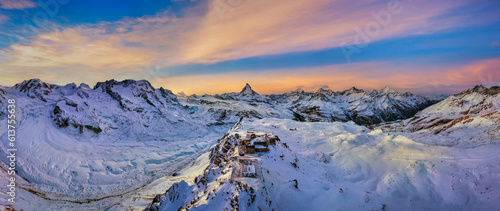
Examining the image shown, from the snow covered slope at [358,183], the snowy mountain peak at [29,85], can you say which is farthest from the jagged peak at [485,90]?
the snowy mountain peak at [29,85]

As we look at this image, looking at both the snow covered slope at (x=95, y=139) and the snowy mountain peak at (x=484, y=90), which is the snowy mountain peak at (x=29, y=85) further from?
the snowy mountain peak at (x=484, y=90)

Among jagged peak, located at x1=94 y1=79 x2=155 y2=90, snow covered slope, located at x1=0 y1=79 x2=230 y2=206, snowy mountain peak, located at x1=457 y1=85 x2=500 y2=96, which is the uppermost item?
jagged peak, located at x1=94 y1=79 x2=155 y2=90

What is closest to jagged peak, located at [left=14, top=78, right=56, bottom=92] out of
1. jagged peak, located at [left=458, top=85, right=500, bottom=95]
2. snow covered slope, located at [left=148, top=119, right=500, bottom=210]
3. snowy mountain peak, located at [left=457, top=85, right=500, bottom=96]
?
snow covered slope, located at [left=148, top=119, right=500, bottom=210]

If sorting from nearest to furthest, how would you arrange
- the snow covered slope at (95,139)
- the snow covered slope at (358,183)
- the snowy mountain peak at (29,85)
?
the snow covered slope at (358,183) < the snow covered slope at (95,139) < the snowy mountain peak at (29,85)

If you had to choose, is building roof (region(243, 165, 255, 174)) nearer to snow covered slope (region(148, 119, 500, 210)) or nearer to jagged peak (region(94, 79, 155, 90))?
snow covered slope (region(148, 119, 500, 210))

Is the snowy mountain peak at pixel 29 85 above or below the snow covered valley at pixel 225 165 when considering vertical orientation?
above

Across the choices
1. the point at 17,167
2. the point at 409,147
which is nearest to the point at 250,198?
the point at 409,147

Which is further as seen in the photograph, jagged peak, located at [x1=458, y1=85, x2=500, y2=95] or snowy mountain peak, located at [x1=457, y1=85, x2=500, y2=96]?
snowy mountain peak, located at [x1=457, y1=85, x2=500, y2=96]

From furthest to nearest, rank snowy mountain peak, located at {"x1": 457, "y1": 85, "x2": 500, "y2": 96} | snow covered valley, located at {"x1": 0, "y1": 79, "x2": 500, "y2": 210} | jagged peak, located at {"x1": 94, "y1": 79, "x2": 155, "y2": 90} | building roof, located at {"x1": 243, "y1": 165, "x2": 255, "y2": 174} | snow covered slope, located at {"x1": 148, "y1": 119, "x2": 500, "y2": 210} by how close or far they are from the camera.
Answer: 1. snowy mountain peak, located at {"x1": 457, "y1": 85, "x2": 500, "y2": 96}
2. jagged peak, located at {"x1": 94, "y1": 79, "x2": 155, "y2": 90}
3. building roof, located at {"x1": 243, "y1": 165, "x2": 255, "y2": 174}
4. snow covered valley, located at {"x1": 0, "y1": 79, "x2": 500, "y2": 210}
5. snow covered slope, located at {"x1": 148, "y1": 119, "x2": 500, "y2": 210}
